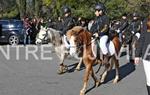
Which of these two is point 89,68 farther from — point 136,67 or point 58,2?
point 58,2

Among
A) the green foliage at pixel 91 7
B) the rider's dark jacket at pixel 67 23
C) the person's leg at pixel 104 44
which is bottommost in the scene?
the person's leg at pixel 104 44

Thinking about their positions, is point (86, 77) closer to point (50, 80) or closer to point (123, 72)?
point (50, 80)

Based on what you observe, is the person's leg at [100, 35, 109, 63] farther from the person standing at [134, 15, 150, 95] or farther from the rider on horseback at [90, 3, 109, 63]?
the person standing at [134, 15, 150, 95]

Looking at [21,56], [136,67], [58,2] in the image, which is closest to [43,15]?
[58,2]

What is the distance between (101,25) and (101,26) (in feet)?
0.12

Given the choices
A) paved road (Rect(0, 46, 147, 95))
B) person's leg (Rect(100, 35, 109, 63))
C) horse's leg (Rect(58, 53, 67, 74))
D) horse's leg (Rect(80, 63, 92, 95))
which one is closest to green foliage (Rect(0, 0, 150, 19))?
paved road (Rect(0, 46, 147, 95))

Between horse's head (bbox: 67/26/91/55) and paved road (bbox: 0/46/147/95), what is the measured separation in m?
1.21

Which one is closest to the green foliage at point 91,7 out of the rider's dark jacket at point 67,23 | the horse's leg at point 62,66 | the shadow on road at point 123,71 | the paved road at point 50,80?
the paved road at point 50,80

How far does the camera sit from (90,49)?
37.3 feet

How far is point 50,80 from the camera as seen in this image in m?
13.2

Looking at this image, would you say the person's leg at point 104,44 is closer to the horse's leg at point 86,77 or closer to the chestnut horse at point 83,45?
the chestnut horse at point 83,45

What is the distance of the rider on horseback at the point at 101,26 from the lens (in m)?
12.1

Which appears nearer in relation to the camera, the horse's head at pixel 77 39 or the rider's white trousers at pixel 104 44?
the horse's head at pixel 77 39

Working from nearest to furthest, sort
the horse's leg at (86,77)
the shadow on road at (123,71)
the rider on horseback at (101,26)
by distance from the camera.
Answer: the horse's leg at (86,77), the rider on horseback at (101,26), the shadow on road at (123,71)
